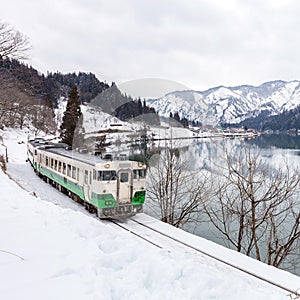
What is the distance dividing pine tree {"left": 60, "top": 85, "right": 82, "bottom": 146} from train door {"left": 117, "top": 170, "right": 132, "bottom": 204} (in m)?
24.0

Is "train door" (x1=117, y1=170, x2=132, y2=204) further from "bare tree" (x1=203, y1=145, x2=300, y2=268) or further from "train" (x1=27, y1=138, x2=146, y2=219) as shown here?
"bare tree" (x1=203, y1=145, x2=300, y2=268)

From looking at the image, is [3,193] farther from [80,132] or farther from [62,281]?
[80,132]

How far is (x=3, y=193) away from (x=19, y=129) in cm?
5094

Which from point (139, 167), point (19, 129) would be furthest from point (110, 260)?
point (19, 129)

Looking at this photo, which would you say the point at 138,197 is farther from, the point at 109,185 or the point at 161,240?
the point at 161,240

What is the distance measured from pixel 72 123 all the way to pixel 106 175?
26.1m

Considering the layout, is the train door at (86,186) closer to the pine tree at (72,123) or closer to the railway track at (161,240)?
the railway track at (161,240)

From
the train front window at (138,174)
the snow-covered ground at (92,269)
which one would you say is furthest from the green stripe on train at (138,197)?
the snow-covered ground at (92,269)

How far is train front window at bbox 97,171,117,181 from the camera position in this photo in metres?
11.9

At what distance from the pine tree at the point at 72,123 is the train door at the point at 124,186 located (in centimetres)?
2403

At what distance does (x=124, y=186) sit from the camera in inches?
492

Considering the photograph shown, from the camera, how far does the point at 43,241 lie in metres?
5.20

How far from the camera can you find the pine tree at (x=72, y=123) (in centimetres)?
3622

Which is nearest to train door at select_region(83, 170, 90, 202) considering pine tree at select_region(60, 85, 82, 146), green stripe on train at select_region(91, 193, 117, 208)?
green stripe on train at select_region(91, 193, 117, 208)
